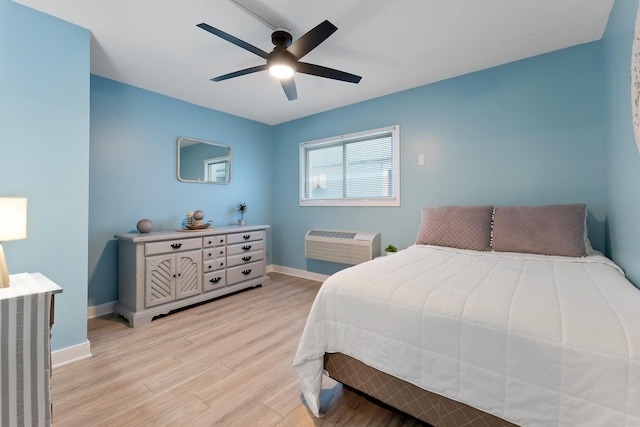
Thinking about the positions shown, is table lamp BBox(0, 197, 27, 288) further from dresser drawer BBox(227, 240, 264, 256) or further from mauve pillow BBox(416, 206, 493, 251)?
mauve pillow BBox(416, 206, 493, 251)

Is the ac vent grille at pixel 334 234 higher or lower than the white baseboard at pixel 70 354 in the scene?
higher

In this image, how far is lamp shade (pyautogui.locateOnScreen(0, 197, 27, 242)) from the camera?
137cm

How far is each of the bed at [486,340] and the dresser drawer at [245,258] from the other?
6.99ft

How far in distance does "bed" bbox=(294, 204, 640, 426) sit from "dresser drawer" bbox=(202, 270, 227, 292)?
1987 mm

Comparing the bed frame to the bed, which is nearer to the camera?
the bed

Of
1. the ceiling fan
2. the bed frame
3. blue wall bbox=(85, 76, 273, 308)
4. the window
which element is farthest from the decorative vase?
the bed frame

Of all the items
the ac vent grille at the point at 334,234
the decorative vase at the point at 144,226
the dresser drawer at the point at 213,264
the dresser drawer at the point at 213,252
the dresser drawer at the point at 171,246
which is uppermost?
the decorative vase at the point at 144,226

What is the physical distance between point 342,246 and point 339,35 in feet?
7.55

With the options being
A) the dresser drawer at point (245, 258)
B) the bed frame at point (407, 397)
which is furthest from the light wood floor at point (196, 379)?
the dresser drawer at point (245, 258)

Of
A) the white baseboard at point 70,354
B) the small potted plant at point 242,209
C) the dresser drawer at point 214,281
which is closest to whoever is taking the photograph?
the white baseboard at point 70,354

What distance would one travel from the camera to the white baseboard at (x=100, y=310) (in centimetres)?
272

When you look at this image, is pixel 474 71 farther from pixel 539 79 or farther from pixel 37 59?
pixel 37 59

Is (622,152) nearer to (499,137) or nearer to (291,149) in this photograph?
(499,137)

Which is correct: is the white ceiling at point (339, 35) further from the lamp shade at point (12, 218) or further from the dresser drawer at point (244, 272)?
the dresser drawer at point (244, 272)
